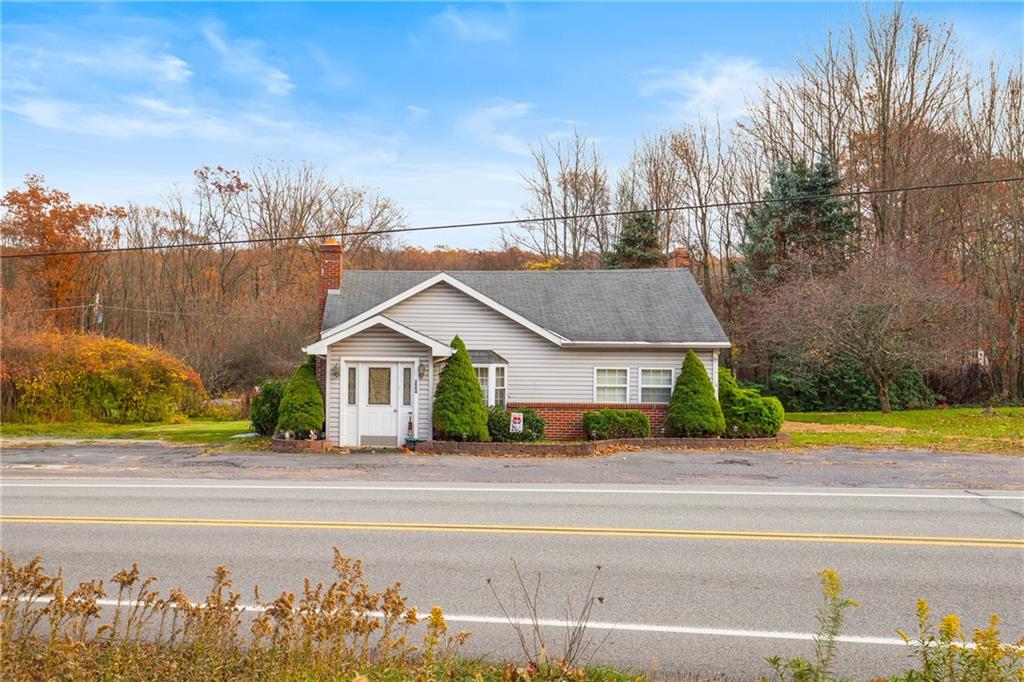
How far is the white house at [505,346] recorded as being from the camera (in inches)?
800

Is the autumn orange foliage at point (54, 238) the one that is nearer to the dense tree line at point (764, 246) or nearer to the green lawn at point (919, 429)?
the dense tree line at point (764, 246)

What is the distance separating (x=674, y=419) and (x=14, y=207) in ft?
133

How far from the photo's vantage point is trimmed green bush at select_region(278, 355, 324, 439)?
64.9ft

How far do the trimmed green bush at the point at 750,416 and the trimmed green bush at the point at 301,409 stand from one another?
11.5 m

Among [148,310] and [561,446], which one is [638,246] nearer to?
[561,446]

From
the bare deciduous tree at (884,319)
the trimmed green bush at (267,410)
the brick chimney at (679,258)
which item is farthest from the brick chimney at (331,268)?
the bare deciduous tree at (884,319)

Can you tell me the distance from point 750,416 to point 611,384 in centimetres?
408

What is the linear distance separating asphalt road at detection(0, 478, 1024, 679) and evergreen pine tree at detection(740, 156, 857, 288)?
2754 centimetres

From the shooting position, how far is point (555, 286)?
1040 inches

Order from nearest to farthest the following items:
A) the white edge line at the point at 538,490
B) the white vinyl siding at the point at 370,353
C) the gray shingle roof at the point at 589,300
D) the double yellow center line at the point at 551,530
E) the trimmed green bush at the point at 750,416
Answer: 1. the double yellow center line at the point at 551,530
2. the white edge line at the point at 538,490
3. the white vinyl siding at the point at 370,353
4. the trimmed green bush at the point at 750,416
5. the gray shingle roof at the point at 589,300

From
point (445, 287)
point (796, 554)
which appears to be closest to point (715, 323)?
point (445, 287)

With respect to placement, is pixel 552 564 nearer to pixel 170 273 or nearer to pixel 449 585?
pixel 449 585

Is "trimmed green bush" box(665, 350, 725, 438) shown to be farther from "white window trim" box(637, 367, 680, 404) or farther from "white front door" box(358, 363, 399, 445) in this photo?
"white front door" box(358, 363, 399, 445)

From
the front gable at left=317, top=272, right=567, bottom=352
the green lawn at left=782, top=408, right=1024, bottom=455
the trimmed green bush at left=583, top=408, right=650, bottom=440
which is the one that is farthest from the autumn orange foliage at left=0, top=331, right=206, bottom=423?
the green lawn at left=782, top=408, right=1024, bottom=455
